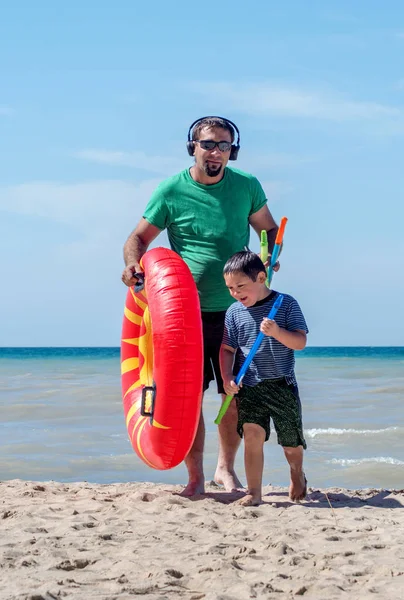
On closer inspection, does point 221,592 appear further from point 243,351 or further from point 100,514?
point 243,351

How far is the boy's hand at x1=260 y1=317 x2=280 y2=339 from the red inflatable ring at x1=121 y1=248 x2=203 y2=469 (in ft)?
0.95

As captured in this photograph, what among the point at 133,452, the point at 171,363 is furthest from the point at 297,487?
the point at 133,452

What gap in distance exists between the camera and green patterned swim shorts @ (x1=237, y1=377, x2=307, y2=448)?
4.10m

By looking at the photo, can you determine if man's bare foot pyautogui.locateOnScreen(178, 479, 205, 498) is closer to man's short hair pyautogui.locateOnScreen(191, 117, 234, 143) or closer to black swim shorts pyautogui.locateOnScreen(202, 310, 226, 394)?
black swim shorts pyautogui.locateOnScreen(202, 310, 226, 394)

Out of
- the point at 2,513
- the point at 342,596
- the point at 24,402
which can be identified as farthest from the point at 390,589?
the point at 24,402

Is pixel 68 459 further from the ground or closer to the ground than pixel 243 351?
closer to the ground

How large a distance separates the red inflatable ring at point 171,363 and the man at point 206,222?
252mm

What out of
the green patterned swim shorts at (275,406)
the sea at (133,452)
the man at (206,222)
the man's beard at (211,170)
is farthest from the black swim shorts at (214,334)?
the sea at (133,452)

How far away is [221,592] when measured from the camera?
8.89 ft

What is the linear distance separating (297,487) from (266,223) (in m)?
1.36

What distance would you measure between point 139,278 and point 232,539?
1.48 meters

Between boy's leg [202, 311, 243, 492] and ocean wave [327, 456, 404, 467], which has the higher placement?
boy's leg [202, 311, 243, 492]

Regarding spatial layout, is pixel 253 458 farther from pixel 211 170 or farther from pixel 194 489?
pixel 211 170

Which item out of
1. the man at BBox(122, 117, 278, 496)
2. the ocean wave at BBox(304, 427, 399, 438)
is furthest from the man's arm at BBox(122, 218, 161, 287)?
the ocean wave at BBox(304, 427, 399, 438)
